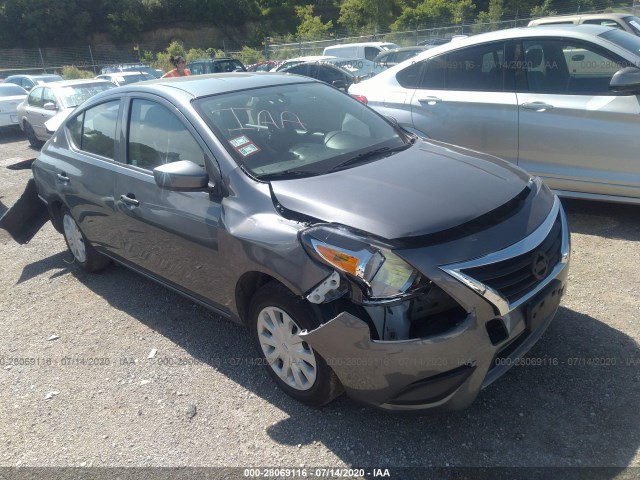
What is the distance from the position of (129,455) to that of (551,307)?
2293 mm

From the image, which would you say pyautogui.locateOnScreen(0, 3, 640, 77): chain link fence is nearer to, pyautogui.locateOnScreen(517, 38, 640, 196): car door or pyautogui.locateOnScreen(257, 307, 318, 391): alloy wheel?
pyautogui.locateOnScreen(517, 38, 640, 196): car door

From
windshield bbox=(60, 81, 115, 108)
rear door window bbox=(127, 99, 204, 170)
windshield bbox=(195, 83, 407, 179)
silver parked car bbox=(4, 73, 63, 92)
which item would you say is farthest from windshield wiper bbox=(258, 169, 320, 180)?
silver parked car bbox=(4, 73, 63, 92)

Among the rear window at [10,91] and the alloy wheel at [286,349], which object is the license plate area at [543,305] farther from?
the rear window at [10,91]

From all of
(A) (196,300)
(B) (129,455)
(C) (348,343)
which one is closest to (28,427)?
(B) (129,455)

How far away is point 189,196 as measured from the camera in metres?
3.30

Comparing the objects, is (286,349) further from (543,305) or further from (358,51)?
(358,51)

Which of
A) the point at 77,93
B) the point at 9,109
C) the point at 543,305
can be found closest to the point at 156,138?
the point at 543,305

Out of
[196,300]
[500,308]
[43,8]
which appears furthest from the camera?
[43,8]

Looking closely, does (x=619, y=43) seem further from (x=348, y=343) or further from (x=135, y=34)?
(x=135, y=34)

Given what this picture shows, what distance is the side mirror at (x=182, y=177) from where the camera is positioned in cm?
307

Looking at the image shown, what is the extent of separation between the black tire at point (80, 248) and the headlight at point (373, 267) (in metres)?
3.09

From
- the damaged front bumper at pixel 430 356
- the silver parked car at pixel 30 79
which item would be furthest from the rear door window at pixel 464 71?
the silver parked car at pixel 30 79

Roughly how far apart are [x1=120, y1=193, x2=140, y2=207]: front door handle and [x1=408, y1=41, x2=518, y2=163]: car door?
307cm

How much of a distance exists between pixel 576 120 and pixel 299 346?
11.1ft
